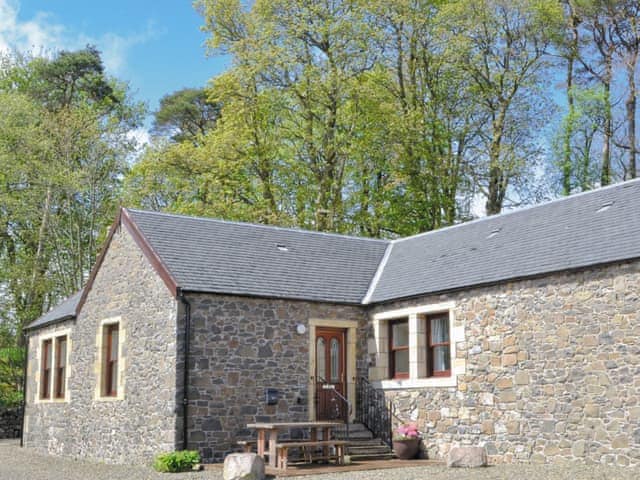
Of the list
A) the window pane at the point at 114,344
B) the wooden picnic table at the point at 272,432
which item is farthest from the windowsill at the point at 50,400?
the wooden picnic table at the point at 272,432

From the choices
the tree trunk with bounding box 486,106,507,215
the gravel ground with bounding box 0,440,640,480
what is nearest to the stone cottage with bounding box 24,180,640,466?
the gravel ground with bounding box 0,440,640,480

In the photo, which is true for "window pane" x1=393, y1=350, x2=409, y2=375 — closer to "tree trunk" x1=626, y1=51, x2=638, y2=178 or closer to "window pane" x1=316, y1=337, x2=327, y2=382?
"window pane" x1=316, y1=337, x2=327, y2=382

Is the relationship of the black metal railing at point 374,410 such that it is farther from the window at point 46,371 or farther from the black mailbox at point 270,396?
the window at point 46,371

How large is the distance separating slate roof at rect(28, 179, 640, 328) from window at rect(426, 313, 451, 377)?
0.65m

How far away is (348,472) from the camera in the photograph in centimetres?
1357

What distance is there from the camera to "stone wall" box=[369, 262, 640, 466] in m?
12.5

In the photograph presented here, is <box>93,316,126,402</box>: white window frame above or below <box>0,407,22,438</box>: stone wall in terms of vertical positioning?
above

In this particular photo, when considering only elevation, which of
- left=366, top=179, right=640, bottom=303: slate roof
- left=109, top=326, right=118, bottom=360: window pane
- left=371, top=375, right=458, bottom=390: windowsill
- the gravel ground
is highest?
left=366, top=179, right=640, bottom=303: slate roof

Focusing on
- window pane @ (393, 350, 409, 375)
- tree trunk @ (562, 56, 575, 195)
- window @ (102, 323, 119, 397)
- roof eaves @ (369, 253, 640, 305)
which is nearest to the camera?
roof eaves @ (369, 253, 640, 305)

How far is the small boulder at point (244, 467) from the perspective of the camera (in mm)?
12188

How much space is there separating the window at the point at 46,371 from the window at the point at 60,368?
1.97ft

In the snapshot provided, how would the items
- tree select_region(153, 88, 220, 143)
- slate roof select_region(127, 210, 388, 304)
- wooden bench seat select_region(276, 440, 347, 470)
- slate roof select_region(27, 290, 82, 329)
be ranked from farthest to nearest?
tree select_region(153, 88, 220, 143), slate roof select_region(27, 290, 82, 329), slate roof select_region(127, 210, 388, 304), wooden bench seat select_region(276, 440, 347, 470)

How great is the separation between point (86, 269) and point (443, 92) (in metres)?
14.9

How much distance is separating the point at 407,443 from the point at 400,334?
8.09 ft
